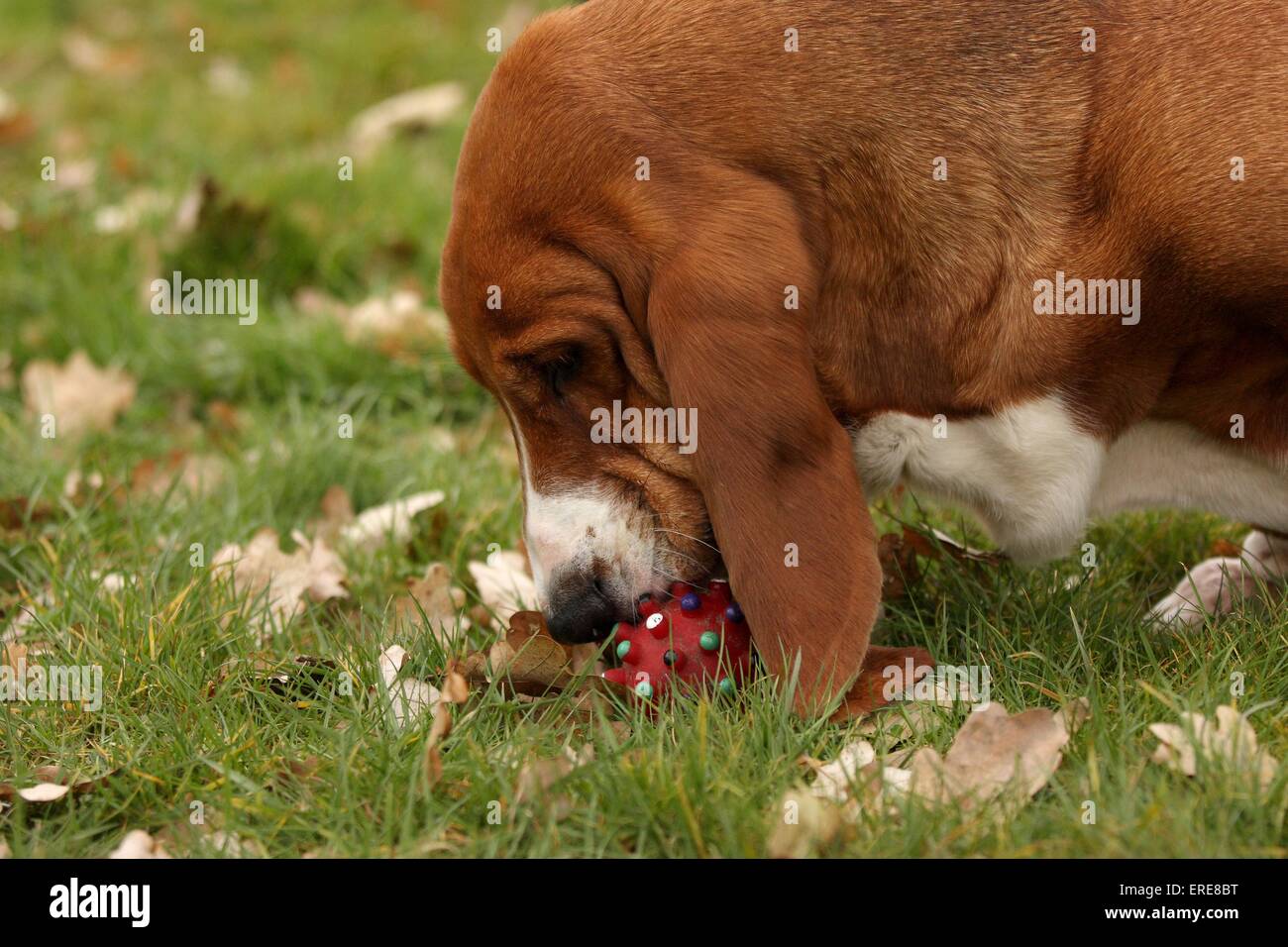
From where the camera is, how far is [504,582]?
4.36m

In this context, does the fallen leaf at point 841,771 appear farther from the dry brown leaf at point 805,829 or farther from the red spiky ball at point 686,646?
the red spiky ball at point 686,646

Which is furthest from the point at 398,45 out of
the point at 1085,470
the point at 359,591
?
the point at 1085,470

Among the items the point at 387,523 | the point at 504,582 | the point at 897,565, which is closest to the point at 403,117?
the point at 387,523

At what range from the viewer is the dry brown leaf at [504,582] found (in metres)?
4.21

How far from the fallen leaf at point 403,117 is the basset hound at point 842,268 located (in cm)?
446

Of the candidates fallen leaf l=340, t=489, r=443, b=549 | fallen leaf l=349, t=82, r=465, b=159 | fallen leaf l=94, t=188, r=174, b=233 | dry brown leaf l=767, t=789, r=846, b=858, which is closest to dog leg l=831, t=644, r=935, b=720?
dry brown leaf l=767, t=789, r=846, b=858

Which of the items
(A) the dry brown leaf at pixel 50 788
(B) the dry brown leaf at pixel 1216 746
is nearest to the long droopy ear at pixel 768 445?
(B) the dry brown leaf at pixel 1216 746

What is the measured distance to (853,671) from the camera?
319cm

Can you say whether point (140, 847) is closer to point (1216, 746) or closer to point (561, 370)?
point (561, 370)

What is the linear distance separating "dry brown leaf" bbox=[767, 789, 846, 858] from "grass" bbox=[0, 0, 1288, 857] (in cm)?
4

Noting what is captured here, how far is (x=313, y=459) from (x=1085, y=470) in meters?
2.79

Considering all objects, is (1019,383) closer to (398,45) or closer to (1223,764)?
(1223,764)

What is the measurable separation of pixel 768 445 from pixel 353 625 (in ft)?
4.70

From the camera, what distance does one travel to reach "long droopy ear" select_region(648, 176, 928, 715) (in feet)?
10.3
